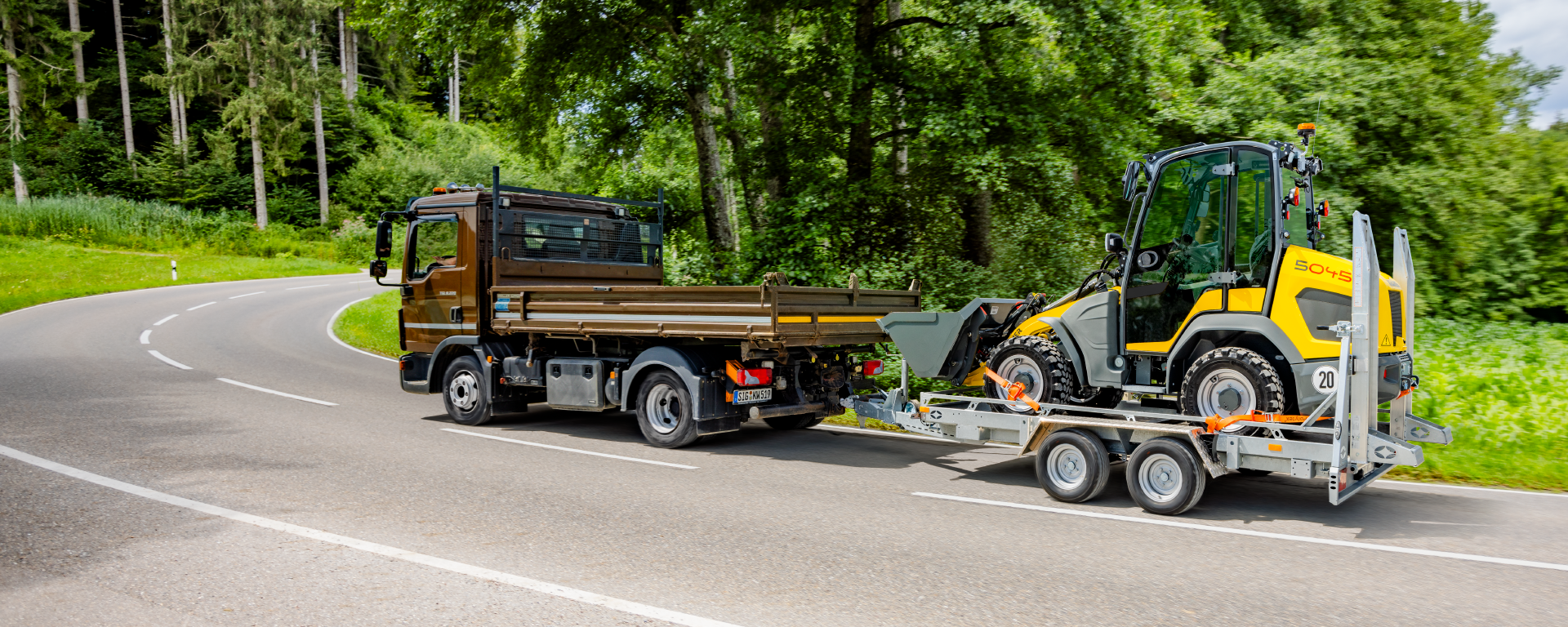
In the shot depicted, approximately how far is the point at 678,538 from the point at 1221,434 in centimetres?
348

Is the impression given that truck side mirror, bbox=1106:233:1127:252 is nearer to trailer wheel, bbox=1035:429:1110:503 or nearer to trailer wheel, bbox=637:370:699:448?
trailer wheel, bbox=1035:429:1110:503

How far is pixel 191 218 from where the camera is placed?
4031cm

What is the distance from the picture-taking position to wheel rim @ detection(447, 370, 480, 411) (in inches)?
405

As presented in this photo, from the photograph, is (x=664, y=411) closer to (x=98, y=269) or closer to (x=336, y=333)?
(x=336, y=333)

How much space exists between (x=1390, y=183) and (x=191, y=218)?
A: 43084 millimetres

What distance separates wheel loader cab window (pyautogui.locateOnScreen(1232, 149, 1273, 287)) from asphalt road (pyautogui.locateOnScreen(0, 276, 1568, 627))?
1639 millimetres

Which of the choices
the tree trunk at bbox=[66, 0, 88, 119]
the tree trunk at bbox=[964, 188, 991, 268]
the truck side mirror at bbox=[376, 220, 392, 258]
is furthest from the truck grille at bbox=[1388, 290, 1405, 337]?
the tree trunk at bbox=[66, 0, 88, 119]

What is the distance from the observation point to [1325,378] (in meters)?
6.07

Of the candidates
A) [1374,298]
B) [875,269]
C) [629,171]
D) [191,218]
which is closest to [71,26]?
[191,218]

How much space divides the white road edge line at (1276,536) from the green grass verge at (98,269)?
24537 mm

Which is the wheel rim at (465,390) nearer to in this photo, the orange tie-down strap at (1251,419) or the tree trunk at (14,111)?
the orange tie-down strap at (1251,419)

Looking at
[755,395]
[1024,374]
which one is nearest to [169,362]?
[755,395]

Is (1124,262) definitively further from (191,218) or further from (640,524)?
(191,218)

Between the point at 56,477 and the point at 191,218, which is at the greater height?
the point at 191,218
